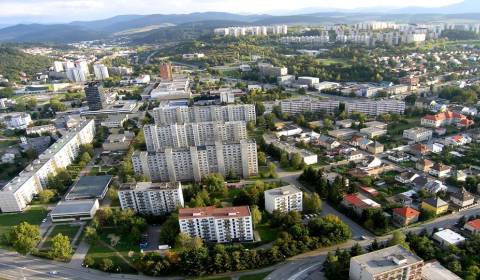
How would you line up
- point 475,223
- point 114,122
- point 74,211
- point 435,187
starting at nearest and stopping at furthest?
point 475,223
point 74,211
point 435,187
point 114,122

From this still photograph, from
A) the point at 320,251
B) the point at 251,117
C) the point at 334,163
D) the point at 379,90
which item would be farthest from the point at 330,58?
the point at 320,251

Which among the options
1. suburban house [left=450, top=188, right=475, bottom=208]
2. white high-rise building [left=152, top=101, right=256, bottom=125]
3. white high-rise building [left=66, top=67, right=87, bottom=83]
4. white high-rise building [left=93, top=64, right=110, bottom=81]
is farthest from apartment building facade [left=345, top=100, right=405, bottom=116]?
white high-rise building [left=66, top=67, right=87, bottom=83]

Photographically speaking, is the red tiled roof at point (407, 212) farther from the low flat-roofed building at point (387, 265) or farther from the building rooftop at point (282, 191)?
the building rooftop at point (282, 191)

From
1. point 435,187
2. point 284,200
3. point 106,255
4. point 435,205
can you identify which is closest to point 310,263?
point 284,200

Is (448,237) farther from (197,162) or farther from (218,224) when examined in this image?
(197,162)

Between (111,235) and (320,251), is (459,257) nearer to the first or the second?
(320,251)

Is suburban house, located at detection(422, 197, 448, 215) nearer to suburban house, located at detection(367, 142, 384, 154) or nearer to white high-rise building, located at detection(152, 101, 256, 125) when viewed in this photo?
suburban house, located at detection(367, 142, 384, 154)
